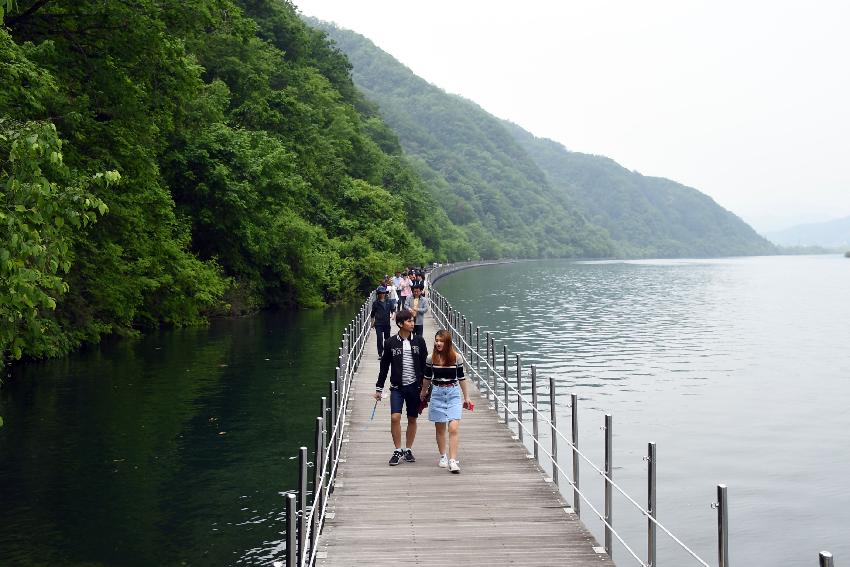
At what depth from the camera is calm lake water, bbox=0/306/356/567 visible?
13164 millimetres

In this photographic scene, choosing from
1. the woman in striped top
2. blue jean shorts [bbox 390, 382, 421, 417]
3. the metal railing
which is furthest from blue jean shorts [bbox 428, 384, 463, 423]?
the metal railing

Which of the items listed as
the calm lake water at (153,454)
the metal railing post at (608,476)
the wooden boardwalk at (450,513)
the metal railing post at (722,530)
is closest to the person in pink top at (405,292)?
the calm lake water at (153,454)

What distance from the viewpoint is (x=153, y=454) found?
1823 cm

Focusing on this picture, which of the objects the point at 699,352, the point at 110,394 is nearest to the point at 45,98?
the point at 110,394

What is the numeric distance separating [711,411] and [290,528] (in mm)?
20938

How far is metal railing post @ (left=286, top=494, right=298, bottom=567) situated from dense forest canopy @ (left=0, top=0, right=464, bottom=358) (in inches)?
208

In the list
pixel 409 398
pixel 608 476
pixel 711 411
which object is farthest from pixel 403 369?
pixel 711 411

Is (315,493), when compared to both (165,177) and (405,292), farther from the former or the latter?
(165,177)

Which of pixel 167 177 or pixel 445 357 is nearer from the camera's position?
pixel 445 357

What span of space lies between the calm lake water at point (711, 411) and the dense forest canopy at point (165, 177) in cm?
954

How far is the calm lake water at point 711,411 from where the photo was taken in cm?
1590

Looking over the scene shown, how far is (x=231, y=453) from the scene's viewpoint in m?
18.5

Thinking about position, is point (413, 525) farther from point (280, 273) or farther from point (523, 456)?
point (280, 273)

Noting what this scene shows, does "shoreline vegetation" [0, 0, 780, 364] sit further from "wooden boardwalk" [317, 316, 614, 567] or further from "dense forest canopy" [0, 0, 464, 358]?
"wooden boardwalk" [317, 316, 614, 567]
